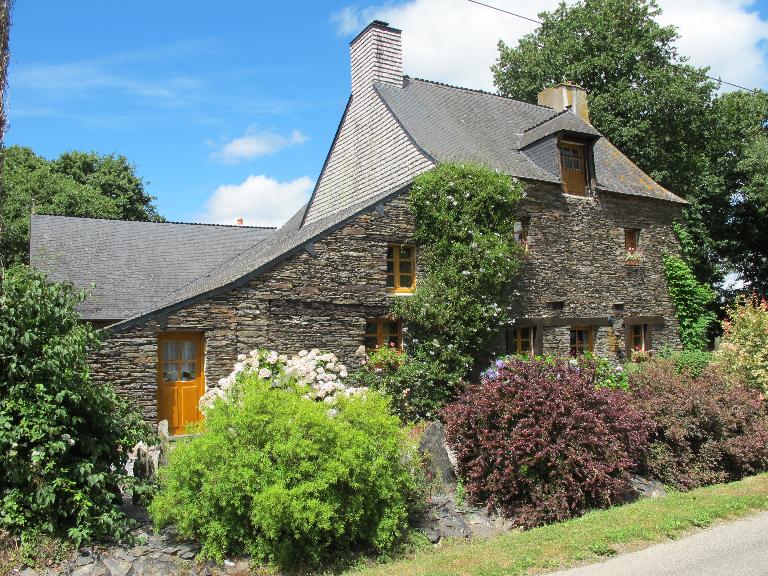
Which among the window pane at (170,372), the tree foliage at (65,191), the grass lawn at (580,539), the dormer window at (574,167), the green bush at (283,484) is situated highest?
the tree foliage at (65,191)

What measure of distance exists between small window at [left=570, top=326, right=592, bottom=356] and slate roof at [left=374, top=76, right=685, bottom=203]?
158 inches

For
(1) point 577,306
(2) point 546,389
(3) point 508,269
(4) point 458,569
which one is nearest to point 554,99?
(1) point 577,306

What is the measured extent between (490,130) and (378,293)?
24.3 ft

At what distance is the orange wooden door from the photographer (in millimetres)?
12609

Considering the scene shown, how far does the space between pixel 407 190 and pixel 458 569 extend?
9.81 m

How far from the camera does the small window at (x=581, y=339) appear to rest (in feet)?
58.1

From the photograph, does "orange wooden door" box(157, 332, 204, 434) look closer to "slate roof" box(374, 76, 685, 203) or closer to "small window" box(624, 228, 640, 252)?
"slate roof" box(374, 76, 685, 203)

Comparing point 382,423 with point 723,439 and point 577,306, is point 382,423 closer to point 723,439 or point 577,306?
point 723,439

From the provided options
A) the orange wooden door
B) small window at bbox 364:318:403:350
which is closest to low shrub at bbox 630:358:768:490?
small window at bbox 364:318:403:350

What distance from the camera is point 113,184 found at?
109 feet

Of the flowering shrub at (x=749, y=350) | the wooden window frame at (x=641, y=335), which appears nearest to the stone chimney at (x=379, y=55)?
the wooden window frame at (x=641, y=335)

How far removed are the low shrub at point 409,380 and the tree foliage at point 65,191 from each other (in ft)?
53.4

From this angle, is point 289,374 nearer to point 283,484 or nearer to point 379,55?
point 283,484

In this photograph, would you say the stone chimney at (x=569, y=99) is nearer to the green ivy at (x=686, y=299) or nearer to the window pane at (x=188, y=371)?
the green ivy at (x=686, y=299)
